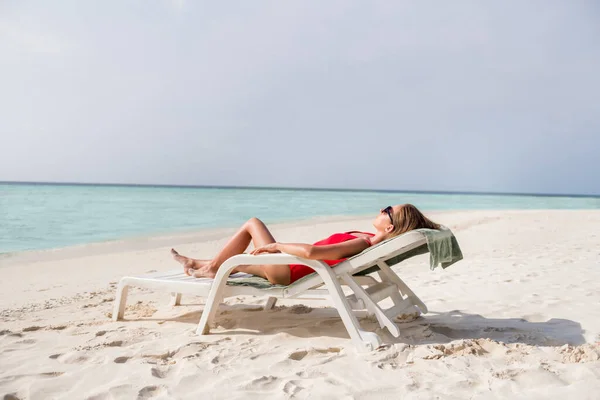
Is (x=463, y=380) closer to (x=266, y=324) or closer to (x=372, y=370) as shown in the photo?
(x=372, y=370)

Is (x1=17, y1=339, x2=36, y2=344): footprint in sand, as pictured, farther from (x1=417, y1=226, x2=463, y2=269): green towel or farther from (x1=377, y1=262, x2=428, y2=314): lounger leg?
(x1=417, y1=226, x2=463, y2=269): green towel

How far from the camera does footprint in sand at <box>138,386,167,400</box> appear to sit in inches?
98.4

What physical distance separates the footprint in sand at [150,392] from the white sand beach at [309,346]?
0.01 m

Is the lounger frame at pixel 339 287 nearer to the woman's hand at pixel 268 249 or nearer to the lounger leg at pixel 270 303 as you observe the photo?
the woman's hand at pixel 268 249

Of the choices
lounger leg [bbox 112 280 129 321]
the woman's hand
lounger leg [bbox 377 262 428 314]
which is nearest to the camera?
the woman's hand

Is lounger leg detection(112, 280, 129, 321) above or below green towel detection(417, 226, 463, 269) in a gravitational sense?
below

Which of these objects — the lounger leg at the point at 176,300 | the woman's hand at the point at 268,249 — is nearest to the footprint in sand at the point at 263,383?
the woman's hand at the point at 268,249

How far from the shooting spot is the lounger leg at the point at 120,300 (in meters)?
4.19

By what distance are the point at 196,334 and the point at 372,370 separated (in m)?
1.47

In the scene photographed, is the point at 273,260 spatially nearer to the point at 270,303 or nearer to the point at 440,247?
the point at 440,247

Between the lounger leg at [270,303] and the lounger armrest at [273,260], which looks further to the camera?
the lounger leg at [270,303]

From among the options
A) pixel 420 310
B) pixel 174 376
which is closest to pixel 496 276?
pixel 420 310

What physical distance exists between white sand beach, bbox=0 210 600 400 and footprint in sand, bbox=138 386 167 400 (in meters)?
0.01

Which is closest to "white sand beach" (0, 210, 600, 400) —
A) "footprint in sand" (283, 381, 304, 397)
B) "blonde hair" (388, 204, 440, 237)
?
"footprint in sand" (283, 381, 304, 397)
